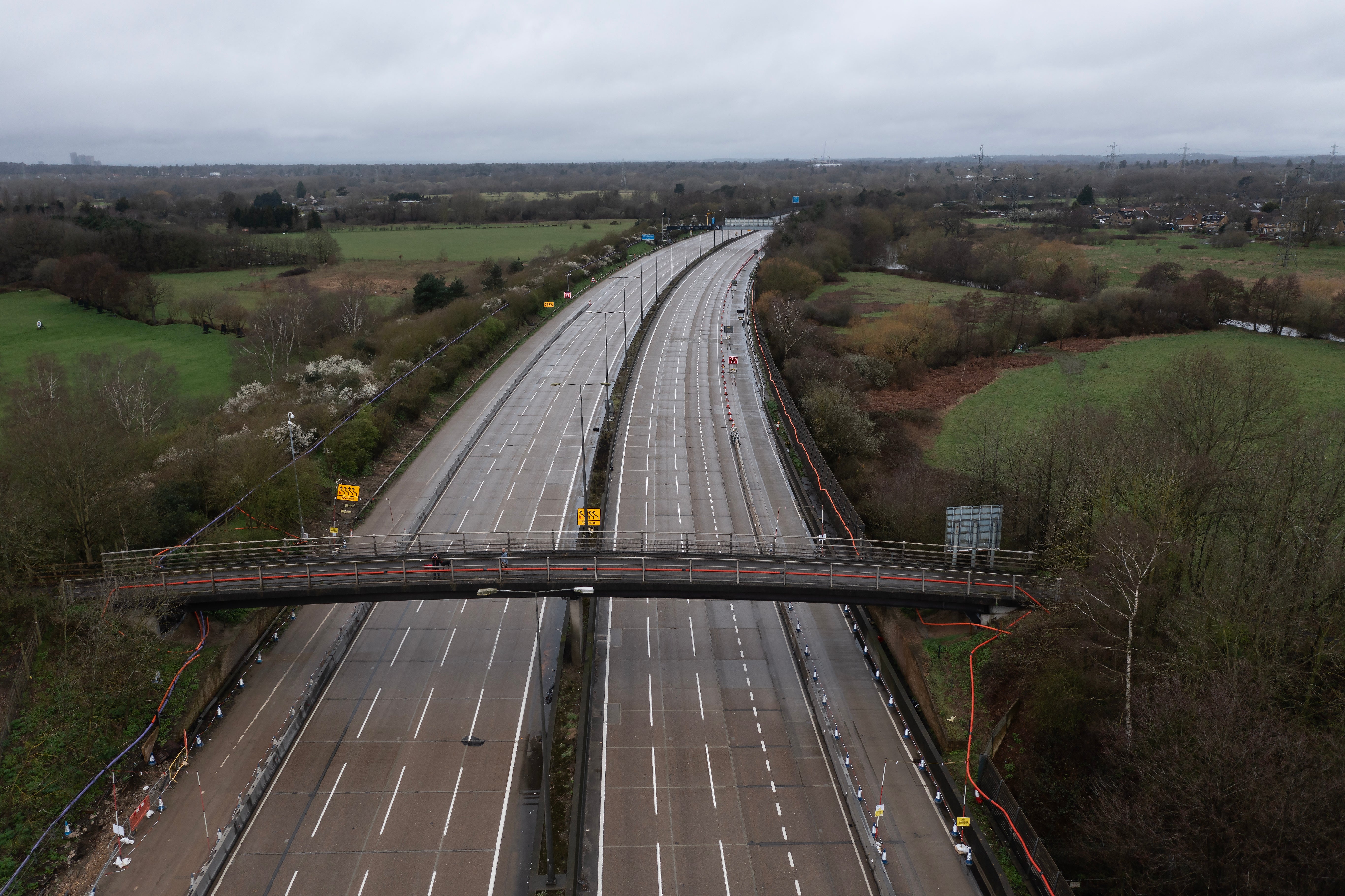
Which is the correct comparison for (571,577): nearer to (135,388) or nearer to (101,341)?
(135,388)

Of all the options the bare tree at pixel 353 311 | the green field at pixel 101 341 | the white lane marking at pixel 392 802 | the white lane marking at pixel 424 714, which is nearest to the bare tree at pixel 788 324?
the bare tree at pixel 353 311

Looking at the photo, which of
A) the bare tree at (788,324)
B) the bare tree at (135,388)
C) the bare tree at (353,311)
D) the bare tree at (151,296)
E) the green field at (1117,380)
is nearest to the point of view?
the bare tree at (135,388)

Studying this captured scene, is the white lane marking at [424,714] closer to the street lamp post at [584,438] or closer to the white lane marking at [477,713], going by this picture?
the white lane marking at [477,713]

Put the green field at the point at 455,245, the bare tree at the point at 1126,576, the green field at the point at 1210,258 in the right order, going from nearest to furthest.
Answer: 1. the bare tree at the point at 1126,576
2. the green field at the point at 1210,258
3. the green field at the point at 455,245

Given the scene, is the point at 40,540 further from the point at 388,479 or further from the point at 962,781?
the point at 962,781

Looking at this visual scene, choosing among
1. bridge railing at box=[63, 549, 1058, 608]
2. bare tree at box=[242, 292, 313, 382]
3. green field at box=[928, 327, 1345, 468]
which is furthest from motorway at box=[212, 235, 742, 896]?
bare tree at box=[242, 292, 313, 382]

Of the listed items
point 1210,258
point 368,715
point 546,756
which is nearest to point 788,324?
point 368,715

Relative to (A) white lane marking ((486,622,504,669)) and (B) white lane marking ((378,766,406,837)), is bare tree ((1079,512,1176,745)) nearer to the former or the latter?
(A) white lane marking ((486,622,504,669))

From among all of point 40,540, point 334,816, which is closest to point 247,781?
point 334,816
